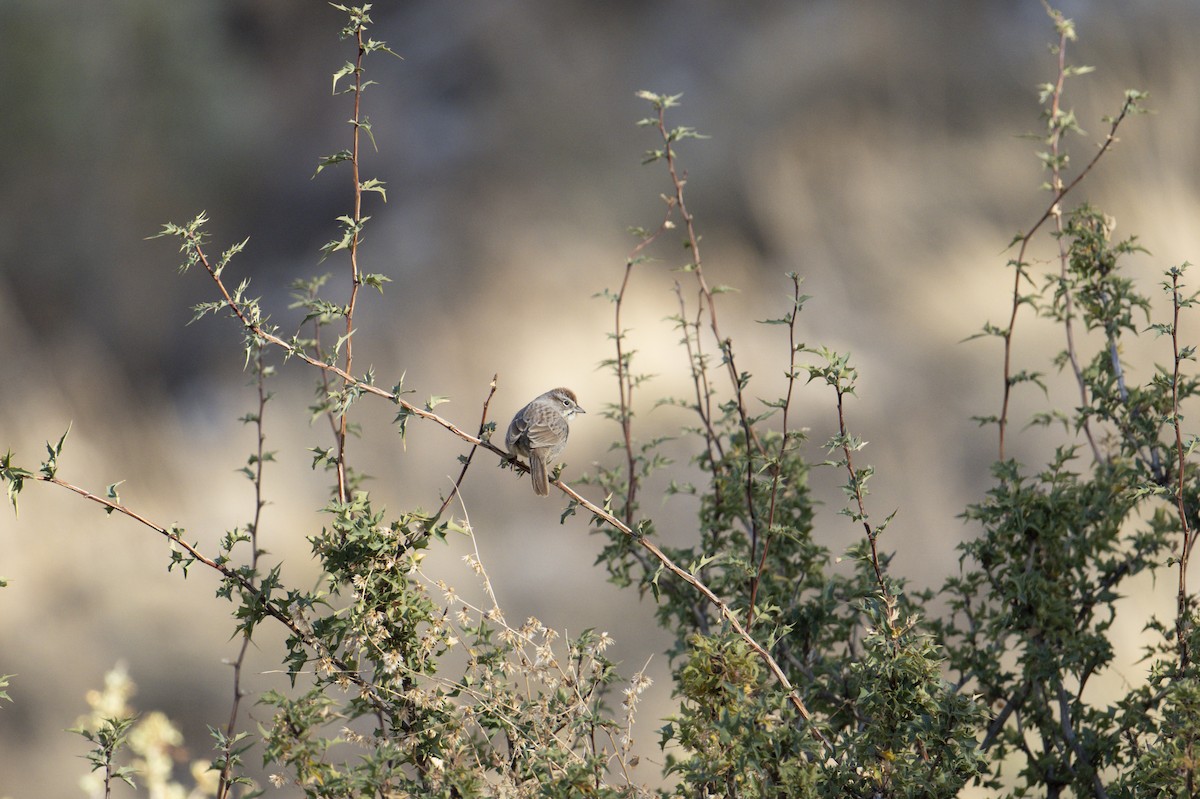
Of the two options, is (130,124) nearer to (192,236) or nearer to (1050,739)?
(192,236)

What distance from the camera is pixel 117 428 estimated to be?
698cm

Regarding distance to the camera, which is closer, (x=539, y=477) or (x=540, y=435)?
(x=539, y=477)

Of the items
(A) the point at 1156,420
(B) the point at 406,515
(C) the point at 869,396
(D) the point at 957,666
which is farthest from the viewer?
(C) the point at 869,396

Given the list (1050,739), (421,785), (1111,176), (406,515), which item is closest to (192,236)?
(406,515)

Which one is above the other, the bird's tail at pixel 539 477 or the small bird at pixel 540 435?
the small bird at pixel 540 435

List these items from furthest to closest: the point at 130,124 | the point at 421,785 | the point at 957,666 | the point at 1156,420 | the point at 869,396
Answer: the point at 130,124
the point at 869,396
the point at 957,666
the point at 1156,420
the point at 421,785

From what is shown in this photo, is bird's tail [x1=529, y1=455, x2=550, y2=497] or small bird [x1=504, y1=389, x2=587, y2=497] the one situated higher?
small bird [x1=504, y1=389, x2=587, y2=497]

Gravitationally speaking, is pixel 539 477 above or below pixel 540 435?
below

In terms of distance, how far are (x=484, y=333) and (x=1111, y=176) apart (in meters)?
4.01

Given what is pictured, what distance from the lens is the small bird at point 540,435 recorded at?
9.70 ft

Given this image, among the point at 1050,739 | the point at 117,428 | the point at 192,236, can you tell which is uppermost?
the point at 117,428

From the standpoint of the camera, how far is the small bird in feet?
9.70

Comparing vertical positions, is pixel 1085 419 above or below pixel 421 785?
above

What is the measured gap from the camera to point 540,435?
10.3 ft
